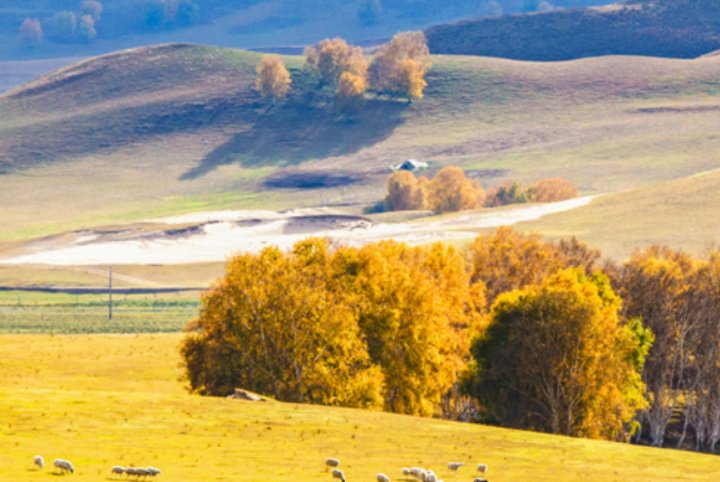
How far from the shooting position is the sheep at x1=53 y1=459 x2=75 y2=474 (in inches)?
2020

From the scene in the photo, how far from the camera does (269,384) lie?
278 ft

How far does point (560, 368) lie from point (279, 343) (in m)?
17.3

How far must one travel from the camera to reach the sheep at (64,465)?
168ft

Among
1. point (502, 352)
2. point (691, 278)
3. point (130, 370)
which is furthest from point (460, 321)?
point (130, 370)

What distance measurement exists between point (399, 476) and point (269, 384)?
2961 cm

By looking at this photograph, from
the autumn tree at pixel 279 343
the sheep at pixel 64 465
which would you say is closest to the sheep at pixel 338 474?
the sheep at pixel 64 465

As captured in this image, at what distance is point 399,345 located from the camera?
9112cm

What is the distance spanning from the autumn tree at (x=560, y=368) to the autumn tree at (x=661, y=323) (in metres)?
8.08

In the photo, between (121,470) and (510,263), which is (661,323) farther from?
(121,470)

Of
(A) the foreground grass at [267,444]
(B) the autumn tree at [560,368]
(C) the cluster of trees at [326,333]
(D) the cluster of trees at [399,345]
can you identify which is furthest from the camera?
(B) the autumn tree at [560,368]

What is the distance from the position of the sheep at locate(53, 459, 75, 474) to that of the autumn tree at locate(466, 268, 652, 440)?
40.2 meters

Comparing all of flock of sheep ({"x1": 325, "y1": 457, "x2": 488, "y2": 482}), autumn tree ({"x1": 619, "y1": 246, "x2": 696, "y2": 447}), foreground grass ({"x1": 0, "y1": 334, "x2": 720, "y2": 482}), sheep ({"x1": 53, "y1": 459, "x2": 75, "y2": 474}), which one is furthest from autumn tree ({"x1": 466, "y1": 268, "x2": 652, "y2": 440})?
sheep ({"x1": 53, "y1": 459, "x2": 75, "y2": 474})

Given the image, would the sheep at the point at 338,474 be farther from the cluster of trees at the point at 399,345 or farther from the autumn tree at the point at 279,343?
the cluster of trees at the point at 399,345

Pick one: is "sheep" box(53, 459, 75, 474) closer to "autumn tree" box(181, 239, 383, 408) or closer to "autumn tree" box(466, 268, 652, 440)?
"autumn tree" box(181, 239, 383, 408)
